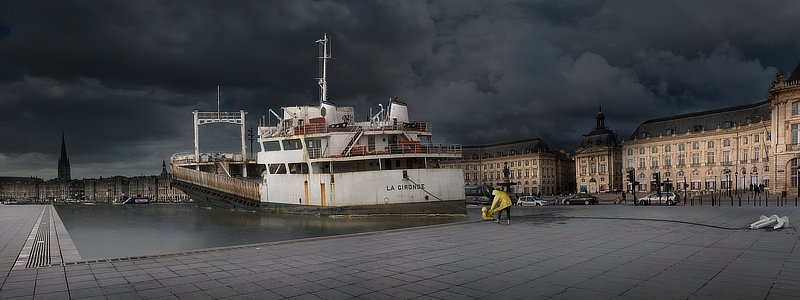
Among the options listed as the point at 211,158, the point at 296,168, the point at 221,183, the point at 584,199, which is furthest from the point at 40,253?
the point at 584,199

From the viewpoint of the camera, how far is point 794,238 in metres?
12.3

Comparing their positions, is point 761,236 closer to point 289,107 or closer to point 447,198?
point 447,198

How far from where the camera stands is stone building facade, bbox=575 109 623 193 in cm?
10362

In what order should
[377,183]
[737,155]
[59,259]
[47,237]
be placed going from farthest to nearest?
1. [737,155]
2. [377,183]
3. [47,237]
4. [59,259]

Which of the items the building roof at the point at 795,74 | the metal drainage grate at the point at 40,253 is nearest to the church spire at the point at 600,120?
the building roof at the point at 795,74

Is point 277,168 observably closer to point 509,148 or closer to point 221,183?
A: point 221,183

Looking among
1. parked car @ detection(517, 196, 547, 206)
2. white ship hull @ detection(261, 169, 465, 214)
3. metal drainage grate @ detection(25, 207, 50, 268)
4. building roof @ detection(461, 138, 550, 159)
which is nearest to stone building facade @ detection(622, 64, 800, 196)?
building roof @ detection(461, 138, 550, 159)

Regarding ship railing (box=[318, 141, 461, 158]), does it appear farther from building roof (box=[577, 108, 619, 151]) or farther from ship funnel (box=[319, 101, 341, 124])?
building roof (box=[577, 108, 619, 151])

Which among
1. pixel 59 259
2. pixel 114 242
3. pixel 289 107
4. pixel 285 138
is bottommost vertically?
pixel 114 242

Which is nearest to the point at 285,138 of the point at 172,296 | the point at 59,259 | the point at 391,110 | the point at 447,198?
the point at 391,110

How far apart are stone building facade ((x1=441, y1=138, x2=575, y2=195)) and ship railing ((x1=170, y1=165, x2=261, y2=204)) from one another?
7051cm

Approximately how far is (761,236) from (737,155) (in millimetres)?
80072


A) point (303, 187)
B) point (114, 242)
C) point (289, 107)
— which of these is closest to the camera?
point (114, 242)

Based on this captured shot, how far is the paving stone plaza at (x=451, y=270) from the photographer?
7.17 meters
